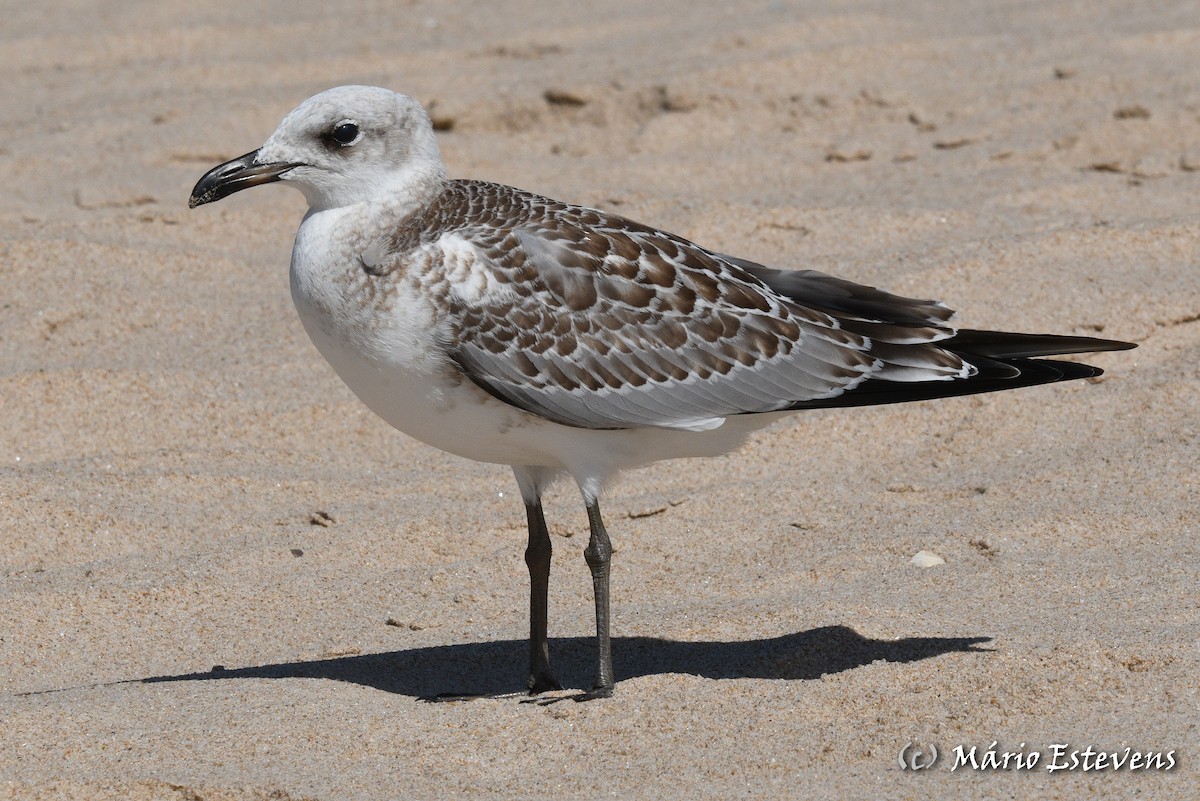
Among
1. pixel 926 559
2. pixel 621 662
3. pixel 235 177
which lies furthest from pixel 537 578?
pixel 235 177

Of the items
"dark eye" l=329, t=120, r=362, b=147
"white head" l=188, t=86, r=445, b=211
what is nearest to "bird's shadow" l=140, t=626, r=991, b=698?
"white head" l=188, t=86, r=445, b=211

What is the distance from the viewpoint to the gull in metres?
4.75

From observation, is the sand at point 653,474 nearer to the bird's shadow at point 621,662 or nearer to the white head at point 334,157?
the bird's shadow at point 621,662

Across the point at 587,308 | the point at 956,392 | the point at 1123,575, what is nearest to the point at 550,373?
the point at 587,308

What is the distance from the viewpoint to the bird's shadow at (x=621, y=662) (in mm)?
5031

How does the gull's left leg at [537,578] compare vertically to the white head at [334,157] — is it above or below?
below

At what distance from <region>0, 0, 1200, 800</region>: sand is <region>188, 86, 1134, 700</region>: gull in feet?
2.07

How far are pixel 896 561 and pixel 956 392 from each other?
995mm

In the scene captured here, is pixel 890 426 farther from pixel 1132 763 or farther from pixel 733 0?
pixel 733 0

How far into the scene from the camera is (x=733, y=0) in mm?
12352

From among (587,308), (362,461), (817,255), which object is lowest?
(362,461)

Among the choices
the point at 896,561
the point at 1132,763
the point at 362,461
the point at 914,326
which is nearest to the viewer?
the point at 1132,763

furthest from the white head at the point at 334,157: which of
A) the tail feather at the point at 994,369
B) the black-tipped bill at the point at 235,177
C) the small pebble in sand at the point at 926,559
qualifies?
the small pebble in sand at the point at 926,559

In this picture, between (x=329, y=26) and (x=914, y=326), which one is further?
(x=329, y=26)
